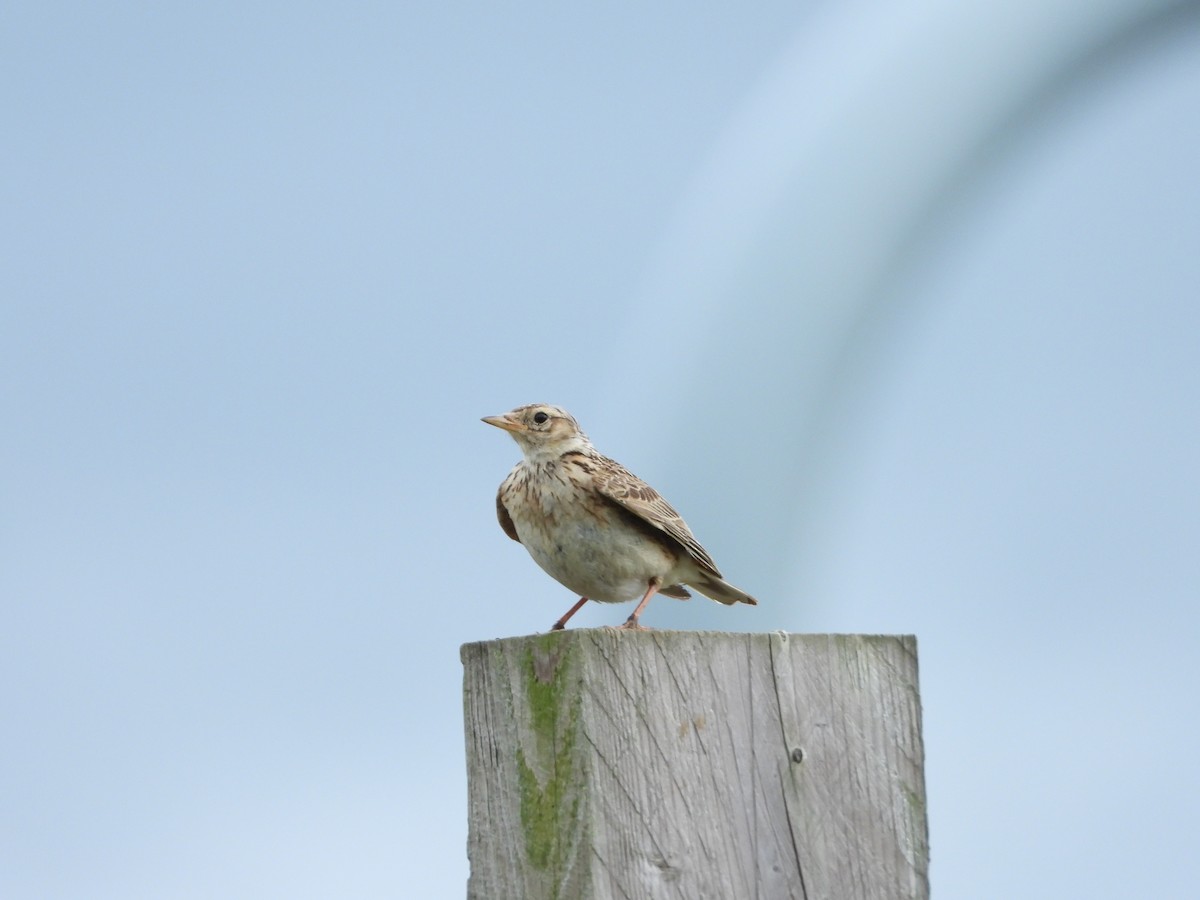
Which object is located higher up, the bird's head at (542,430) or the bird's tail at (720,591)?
the bird's head at (542,430)

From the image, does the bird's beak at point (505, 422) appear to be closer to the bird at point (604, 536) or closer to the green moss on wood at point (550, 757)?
the bird at point (604, 536)

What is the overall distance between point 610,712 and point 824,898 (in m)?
0.78

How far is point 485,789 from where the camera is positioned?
12.2 feet

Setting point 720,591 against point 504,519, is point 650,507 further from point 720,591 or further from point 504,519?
point 504,519

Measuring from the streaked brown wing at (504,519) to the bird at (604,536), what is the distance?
56 mm

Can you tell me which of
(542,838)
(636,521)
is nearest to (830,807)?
(542,838)

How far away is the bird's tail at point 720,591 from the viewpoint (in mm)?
6388

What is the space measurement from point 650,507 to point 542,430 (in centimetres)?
104

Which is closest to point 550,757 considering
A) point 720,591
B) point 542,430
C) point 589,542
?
point 589,542

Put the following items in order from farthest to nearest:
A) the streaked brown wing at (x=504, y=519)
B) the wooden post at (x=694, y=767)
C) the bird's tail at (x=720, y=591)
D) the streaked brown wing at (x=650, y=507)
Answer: the streaked brown wing at (x=504, y=519)
the bird's tail at (x=720, y=591)
the streaked brown wing at (x=650, y=507)
the wooden post at (x=694, y=767)

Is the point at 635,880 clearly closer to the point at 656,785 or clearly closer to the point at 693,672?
the point at 656,785

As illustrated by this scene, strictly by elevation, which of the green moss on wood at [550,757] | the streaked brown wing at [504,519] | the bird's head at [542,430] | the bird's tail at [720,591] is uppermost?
the bird's head at [542,430]

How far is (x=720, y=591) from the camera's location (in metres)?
6.51

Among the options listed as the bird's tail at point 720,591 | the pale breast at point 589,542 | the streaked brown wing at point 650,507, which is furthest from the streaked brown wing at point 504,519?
the bird's tail at point 720,591
